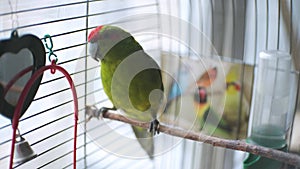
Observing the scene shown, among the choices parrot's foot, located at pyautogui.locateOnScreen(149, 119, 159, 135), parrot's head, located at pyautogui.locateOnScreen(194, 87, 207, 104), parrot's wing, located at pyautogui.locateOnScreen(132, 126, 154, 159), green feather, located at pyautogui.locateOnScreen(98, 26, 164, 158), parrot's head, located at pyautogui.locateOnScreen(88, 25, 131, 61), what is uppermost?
parrot's head, located at pyautogui.locateOnScreen(88, 25, 131, 61)

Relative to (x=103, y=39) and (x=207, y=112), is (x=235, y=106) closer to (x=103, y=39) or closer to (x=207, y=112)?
(x=207, y=112)

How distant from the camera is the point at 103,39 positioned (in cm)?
71

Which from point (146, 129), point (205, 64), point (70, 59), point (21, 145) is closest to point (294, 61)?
point (205, 64)

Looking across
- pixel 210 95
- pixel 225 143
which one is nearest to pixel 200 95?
pixel 210 95

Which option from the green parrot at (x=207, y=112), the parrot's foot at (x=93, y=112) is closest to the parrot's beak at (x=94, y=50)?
the parrot's foot at (x=93, y=112)

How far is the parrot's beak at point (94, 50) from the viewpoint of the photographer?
709 millimetres

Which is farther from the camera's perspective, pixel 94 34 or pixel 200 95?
pixel 200 95

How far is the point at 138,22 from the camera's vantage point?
74 centimetres

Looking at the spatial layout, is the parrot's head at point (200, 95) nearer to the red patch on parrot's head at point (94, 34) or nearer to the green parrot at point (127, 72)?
the green parrot at point (127, 72)

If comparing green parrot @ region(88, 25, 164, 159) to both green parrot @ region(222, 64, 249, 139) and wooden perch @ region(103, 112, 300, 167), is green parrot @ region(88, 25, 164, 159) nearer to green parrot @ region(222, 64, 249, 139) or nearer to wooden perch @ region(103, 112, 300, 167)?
wooden perch @ region(103, 112, 300, 167)

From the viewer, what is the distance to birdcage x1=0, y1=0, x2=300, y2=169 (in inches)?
26.9

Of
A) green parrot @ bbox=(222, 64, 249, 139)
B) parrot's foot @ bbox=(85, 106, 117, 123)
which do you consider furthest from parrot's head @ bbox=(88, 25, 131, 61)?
green parrot @ bbox=(222, 64, 249, 139)

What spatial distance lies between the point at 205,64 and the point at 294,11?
0.21 m

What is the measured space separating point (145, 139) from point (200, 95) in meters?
0.16
